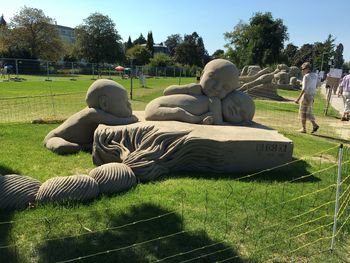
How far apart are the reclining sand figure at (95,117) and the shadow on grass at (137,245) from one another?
3255 millimetres

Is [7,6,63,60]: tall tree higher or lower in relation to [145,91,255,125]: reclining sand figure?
higher

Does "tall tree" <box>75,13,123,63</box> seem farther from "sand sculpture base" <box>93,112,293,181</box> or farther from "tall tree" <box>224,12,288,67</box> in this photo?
"sand sculpture base" <box>93,112,293,181</box>

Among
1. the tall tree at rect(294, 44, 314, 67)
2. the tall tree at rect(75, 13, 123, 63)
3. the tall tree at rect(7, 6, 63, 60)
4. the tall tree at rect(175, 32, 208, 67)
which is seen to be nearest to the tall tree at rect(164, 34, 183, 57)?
the tall tree at rect(175, 32, 208, 67)

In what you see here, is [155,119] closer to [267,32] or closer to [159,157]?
[159,157]

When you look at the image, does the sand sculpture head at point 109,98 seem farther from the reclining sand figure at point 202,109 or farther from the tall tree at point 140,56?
the tall tree at point 140,56

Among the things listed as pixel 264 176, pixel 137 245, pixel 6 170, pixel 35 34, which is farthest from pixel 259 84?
pixel 35 34

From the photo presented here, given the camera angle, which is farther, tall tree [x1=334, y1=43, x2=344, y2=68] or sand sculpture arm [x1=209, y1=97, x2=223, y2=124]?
tall tree [x1=334, y1=43, x2=344, y2=68]

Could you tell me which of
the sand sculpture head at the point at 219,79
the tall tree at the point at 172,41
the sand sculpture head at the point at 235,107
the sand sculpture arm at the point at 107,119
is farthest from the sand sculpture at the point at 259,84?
the tall tree at the point at 172,41

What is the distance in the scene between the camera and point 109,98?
23.5 feet

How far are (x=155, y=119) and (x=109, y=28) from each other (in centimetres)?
5637

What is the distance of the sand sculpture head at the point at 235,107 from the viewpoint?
7.43 m

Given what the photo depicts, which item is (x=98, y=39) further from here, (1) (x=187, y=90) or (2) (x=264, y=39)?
(1) (x=187, y=90)

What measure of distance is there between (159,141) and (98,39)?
5612cm

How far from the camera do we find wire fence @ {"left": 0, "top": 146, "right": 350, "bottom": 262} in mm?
3584
